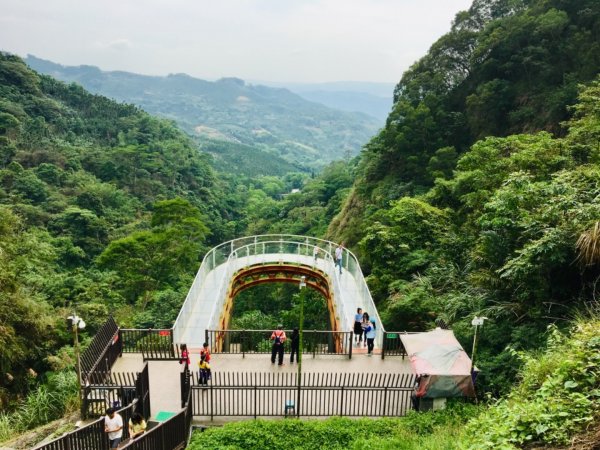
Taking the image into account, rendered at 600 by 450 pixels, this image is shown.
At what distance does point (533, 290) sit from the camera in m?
11.6

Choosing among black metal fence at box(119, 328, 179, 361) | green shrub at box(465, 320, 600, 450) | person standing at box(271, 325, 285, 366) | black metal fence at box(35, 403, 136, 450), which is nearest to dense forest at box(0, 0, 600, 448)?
Result: green shrub at box(465, 320, 600, 450)

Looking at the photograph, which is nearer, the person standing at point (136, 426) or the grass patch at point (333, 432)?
the person standing at point (136, 426)

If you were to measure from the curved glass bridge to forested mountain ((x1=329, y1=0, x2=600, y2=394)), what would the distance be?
1517 mm

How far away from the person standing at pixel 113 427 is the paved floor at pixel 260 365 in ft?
11.5

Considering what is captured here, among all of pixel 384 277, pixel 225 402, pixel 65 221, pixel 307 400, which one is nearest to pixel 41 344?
pixel 225 402

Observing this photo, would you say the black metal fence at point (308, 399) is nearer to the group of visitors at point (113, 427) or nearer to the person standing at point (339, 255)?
the group of visitors at point (113, 427)

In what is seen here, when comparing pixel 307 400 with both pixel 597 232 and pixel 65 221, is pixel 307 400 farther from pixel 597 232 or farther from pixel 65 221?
pixel 65 221

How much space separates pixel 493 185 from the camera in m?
17.8

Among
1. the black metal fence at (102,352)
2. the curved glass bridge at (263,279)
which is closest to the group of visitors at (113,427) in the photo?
the black metal fence at (102,352)

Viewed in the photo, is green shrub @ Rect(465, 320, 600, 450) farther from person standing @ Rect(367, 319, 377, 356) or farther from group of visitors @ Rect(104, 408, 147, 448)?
group of visitors @ Rect(104, 408, 147, 448)

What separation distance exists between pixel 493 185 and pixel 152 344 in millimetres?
13272

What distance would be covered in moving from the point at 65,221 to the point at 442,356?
4079 cm

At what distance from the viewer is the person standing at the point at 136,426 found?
31.3ft

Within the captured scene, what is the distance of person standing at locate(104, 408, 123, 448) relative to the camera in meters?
9.02
